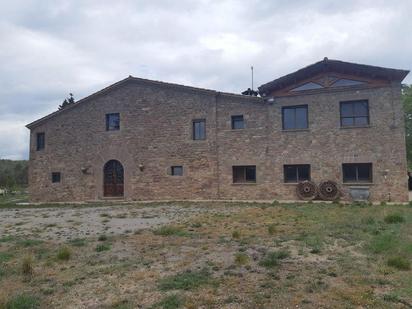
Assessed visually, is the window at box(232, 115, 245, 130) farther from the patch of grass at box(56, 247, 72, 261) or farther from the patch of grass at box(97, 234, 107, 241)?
the patch of grass at box(56, 247, 72, 261)

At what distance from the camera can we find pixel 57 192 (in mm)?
23922

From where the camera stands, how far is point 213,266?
6.29 m

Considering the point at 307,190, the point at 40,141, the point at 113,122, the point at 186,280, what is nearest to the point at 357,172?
the point at 307,190

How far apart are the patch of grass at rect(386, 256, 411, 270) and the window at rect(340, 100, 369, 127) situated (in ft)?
45.5

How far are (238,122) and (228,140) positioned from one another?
121 cm

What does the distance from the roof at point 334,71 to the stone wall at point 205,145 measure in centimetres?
68

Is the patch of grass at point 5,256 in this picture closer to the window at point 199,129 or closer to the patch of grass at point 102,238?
the patch of grass at point 102,238

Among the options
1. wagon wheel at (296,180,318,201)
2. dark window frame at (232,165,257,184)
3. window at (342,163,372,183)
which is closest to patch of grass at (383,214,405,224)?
wagon wheel at (296,180,318,201)

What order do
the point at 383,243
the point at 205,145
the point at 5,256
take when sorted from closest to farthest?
the point at 5,256
the point at 383,243
the point at 205,145

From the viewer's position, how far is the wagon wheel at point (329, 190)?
60.9 ft

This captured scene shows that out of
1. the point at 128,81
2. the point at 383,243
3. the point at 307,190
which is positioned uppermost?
the point at 128,81

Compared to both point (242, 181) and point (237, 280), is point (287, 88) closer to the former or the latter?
Answer: point (242, 181)

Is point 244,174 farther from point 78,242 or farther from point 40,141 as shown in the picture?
point 40,141

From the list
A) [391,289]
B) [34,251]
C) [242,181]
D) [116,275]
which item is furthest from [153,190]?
[391,289]
